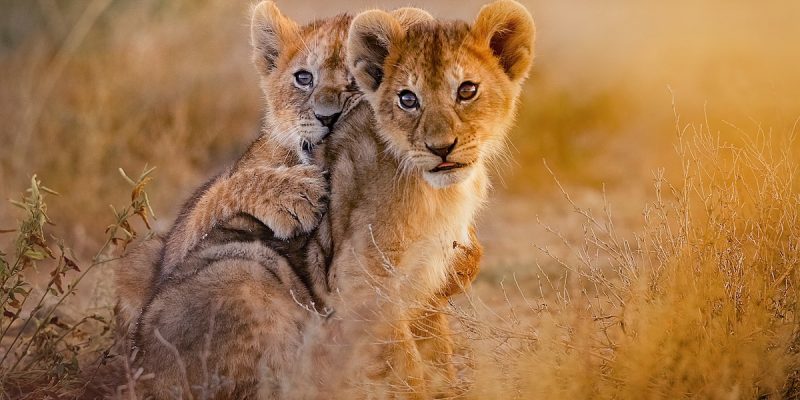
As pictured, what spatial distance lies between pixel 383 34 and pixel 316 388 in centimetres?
173

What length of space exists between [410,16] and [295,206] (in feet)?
4.13

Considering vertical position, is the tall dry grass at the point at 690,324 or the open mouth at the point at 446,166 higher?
the open mouth at the point at 446,166

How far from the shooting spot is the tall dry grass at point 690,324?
4418mm

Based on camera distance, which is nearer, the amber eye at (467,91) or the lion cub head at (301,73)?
the amber eye at (467,91)

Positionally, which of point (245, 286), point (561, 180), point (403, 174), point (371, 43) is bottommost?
point (561, 180)

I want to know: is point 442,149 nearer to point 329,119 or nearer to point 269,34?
point 329,119

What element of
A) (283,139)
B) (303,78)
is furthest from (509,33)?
(283,139)

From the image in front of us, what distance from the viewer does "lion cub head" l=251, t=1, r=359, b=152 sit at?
19.3 feet

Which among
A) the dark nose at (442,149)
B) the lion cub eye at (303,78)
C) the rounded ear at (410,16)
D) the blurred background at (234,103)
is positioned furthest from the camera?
the blurred background at (234,103)

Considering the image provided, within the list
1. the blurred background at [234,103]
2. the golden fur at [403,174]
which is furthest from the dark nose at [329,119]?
the blurred background at [234,103]

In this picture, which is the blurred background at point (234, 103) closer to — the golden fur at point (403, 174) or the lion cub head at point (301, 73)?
the lion cub head at point (301, 73)

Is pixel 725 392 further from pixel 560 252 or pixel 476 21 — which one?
pixel 560 252

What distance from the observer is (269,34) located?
6781 mm

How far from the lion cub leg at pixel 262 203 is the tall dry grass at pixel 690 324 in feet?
3.38
